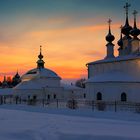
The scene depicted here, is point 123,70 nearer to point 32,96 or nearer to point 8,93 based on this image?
point 32,96

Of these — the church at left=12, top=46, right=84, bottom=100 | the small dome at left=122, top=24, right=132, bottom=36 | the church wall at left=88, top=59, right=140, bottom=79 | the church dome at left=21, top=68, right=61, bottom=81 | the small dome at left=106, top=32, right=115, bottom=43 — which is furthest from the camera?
the church dome at left=21, top=68, right=61, bottom=81

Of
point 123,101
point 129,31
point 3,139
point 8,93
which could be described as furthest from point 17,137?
point 8,93

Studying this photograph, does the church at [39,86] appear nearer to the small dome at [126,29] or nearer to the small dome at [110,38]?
the small dome at [110,38]

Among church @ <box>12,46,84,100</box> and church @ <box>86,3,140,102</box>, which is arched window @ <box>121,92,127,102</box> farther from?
church @ <box>12,46,84,100</box>

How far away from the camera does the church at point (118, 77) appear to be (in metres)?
32.5

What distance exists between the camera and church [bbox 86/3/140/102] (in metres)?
32.5

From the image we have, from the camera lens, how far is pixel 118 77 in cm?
3309

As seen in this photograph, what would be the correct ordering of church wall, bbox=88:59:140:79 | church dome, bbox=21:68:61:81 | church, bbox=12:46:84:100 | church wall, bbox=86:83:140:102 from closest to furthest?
church wall, bbox=86:83:140:102 → church wall, bbox=88:59:140:79 → church, bbox=12:46:84:100 → church dome, bbox=21:68:61:81

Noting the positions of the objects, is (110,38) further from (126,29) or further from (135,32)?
(135,32)

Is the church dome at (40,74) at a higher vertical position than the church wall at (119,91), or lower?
higher

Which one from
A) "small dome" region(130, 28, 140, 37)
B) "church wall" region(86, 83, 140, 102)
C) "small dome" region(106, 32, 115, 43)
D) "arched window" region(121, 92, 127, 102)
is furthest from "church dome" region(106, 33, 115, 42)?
"arched window" region(121, 92, 127, 102)

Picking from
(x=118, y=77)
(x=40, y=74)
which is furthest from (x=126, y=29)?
(x=40, y=74)

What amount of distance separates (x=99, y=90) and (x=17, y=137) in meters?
22.8

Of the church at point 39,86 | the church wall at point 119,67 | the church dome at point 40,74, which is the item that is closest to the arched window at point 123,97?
the church wall at point 119,67
